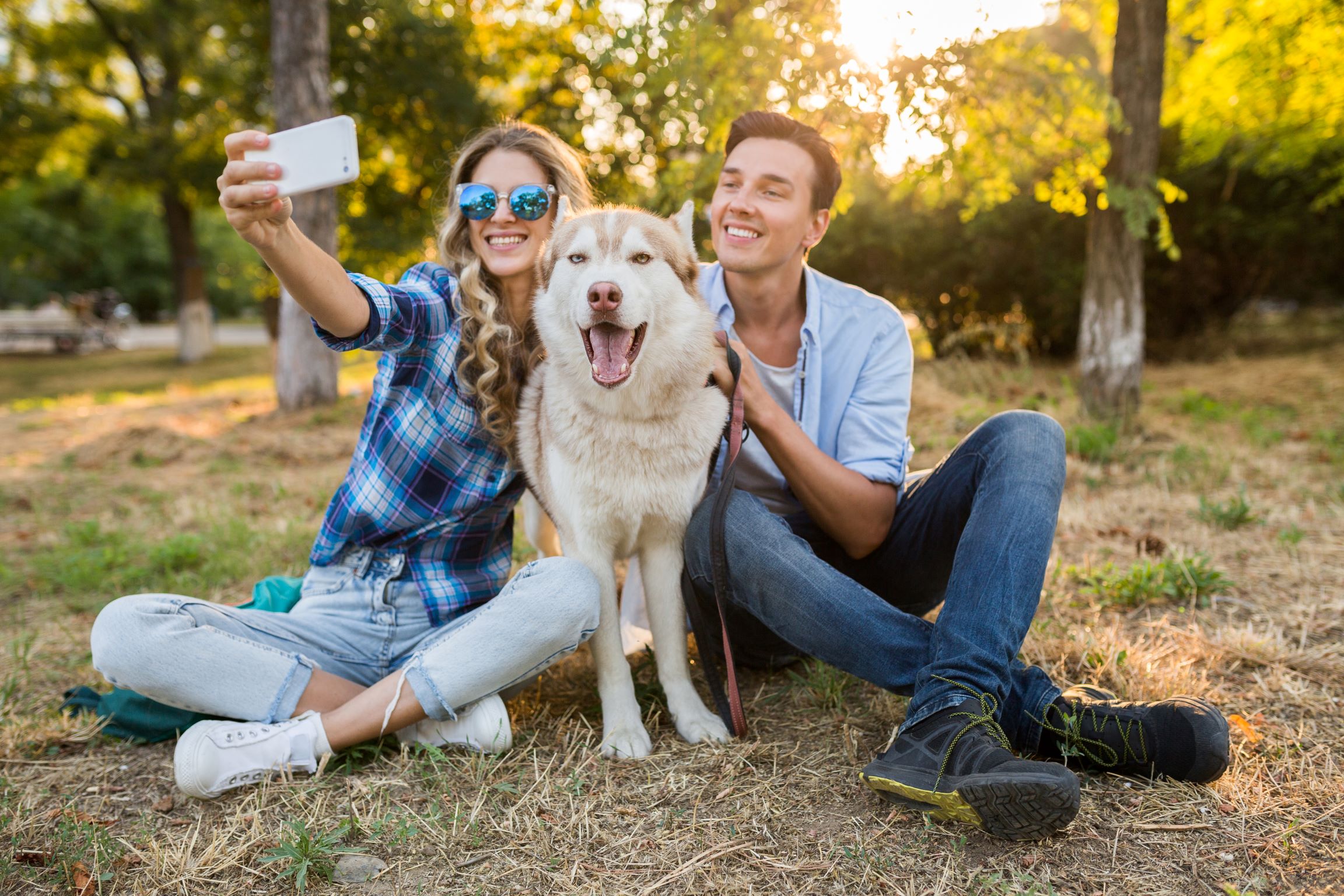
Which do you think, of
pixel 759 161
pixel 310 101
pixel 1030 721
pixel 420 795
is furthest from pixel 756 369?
pixel 310 101

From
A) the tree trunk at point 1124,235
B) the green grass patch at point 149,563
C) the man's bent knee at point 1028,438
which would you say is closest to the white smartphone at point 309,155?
the man's bent knee at point 1028,438

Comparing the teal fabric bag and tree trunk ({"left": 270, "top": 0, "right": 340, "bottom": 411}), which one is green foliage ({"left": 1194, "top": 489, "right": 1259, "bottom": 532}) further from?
tree trunk ({"left": 270, "top": 0, "right": 340, "bottom": 411})

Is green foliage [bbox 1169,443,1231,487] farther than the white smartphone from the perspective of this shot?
Yes

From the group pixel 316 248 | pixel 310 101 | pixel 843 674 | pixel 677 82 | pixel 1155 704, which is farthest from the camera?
pixel 310 101

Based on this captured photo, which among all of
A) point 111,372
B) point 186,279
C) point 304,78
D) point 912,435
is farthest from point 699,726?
point 186,279

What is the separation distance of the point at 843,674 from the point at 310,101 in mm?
7138

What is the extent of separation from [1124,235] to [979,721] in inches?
188

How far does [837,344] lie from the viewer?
2.73m

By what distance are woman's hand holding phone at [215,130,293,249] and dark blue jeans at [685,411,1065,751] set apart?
4.34ft

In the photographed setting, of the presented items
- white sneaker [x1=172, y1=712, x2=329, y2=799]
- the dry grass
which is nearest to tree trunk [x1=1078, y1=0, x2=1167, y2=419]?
the dry grass

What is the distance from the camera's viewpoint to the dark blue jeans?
193 cm

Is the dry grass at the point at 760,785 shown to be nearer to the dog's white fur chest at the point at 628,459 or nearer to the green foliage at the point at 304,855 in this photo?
the green foliage at the point at 304,855

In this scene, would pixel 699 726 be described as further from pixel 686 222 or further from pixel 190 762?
pixel 686 222

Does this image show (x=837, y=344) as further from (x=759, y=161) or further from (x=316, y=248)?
(x=316, y=248)
